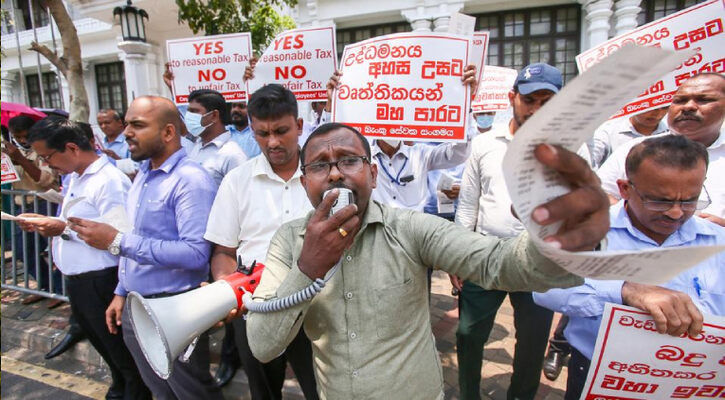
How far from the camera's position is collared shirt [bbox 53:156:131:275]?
8.78 feet

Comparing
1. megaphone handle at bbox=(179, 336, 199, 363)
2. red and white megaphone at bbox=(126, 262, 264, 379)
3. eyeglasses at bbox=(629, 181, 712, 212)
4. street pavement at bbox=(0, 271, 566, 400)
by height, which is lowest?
street pavement at bbox=(0, 271, 566, 400)

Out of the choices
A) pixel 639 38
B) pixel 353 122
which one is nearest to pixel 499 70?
pixel 639 38

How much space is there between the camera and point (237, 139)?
4.33 m

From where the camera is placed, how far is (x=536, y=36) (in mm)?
9734

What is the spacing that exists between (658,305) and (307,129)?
3.68 metres

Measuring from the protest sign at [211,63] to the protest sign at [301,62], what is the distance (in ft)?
1.44

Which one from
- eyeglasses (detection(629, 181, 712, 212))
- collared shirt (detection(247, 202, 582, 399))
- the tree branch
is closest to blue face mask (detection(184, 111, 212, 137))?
collared shirt (detection(247, 202, 582, 399))

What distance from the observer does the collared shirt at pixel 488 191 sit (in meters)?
2.58

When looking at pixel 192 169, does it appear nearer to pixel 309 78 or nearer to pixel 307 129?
pixel 309 78

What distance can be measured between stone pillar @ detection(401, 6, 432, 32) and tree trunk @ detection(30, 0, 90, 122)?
6.94 metres

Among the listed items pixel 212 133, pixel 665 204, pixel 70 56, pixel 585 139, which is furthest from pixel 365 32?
pixel 585 139

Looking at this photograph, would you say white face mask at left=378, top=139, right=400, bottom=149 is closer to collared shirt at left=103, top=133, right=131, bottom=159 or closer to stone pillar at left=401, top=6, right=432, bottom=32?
collared shirt at left=103, top=133, right=131, bottom=159

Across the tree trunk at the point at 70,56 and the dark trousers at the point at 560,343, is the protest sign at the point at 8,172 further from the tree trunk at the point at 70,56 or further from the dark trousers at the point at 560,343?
the dark trousers at the point at 560,343

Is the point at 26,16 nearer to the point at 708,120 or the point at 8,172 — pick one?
the point at 8,172
